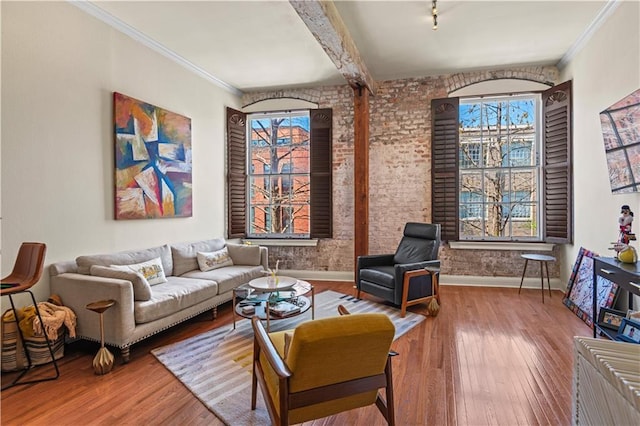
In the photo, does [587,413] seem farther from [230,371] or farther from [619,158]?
[619,158]

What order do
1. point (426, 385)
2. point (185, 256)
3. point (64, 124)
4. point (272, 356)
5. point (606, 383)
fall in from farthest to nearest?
point (185, 256) → point (64, 124) → point (426, 385) → point (272, 356) → point (606, 383)

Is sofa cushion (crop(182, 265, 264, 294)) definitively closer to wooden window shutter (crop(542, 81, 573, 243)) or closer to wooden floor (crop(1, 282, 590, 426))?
wooden floor (crop(1, 282, 590, 426))

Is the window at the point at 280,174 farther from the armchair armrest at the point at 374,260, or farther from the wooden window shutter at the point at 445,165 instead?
the wooden window shutter at the point at 445,165

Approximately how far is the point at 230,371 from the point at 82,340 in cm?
164

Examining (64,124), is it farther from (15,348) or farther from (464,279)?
(464,279)

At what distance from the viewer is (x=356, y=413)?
2.10 meters

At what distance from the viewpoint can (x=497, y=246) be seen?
519 cm

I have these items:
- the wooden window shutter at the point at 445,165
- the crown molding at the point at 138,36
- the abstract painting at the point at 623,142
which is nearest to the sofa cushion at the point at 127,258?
the crown molding at the point at 138,36

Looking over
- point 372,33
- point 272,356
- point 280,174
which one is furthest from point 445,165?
point 272,356

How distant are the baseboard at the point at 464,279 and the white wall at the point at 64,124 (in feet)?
8.03

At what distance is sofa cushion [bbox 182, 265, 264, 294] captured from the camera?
13.0 ft

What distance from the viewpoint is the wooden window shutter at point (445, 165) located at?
531cm

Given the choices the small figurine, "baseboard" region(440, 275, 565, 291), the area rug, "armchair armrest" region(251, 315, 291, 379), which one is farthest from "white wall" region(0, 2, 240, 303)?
the small figurine

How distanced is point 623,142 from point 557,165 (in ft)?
6.07
